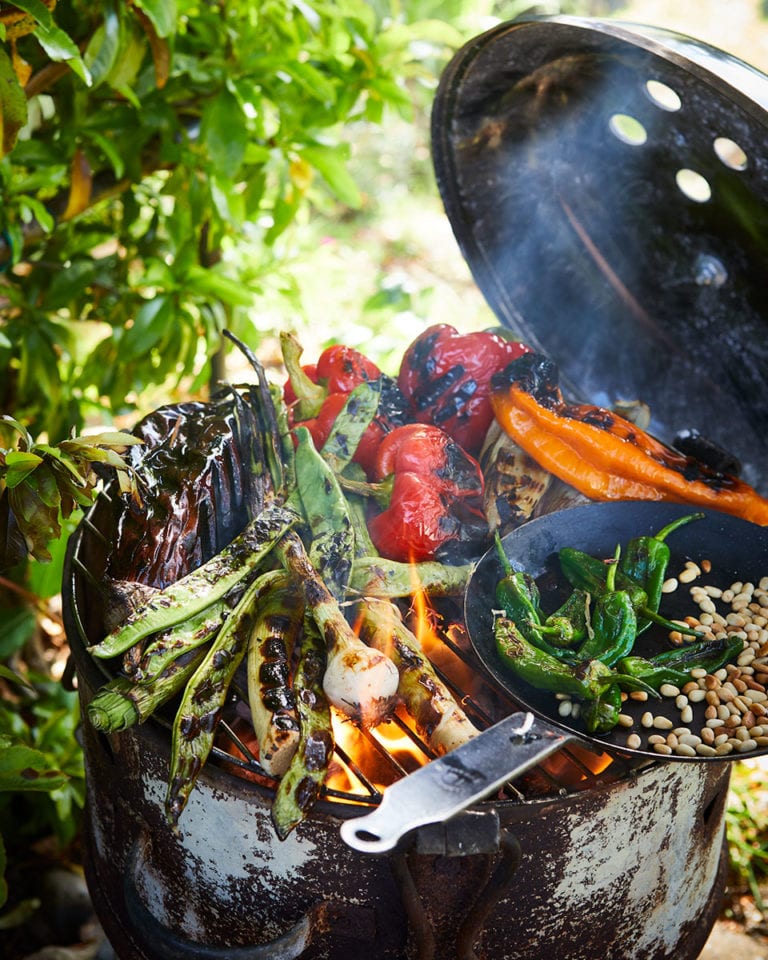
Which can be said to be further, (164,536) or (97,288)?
(97,288)

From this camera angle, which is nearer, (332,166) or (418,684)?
(418,684)

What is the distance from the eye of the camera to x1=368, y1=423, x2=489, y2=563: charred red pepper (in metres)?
2.58

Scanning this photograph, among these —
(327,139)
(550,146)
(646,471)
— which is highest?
(550,146)

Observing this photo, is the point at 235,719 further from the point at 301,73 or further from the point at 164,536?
the point at 301,73

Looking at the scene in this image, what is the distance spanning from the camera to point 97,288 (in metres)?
3.95

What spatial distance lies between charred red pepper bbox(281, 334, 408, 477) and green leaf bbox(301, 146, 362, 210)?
0.85m

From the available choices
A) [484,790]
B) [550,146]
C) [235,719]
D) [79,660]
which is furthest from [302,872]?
[550,146]

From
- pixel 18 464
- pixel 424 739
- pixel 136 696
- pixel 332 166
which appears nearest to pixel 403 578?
pixel 424 739

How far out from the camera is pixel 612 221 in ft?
10.8

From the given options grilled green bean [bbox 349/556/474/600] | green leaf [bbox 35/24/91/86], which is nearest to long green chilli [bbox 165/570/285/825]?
grilled green bean [bbox 349/556/474/600]

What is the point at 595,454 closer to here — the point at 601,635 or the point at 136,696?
the point at 601,635

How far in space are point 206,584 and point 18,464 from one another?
0.54 m

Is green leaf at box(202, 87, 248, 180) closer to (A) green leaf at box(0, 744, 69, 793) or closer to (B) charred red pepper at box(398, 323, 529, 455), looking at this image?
(B) charred red pepper at box(398, 323, 529, 455)

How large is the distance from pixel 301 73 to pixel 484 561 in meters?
1.92
